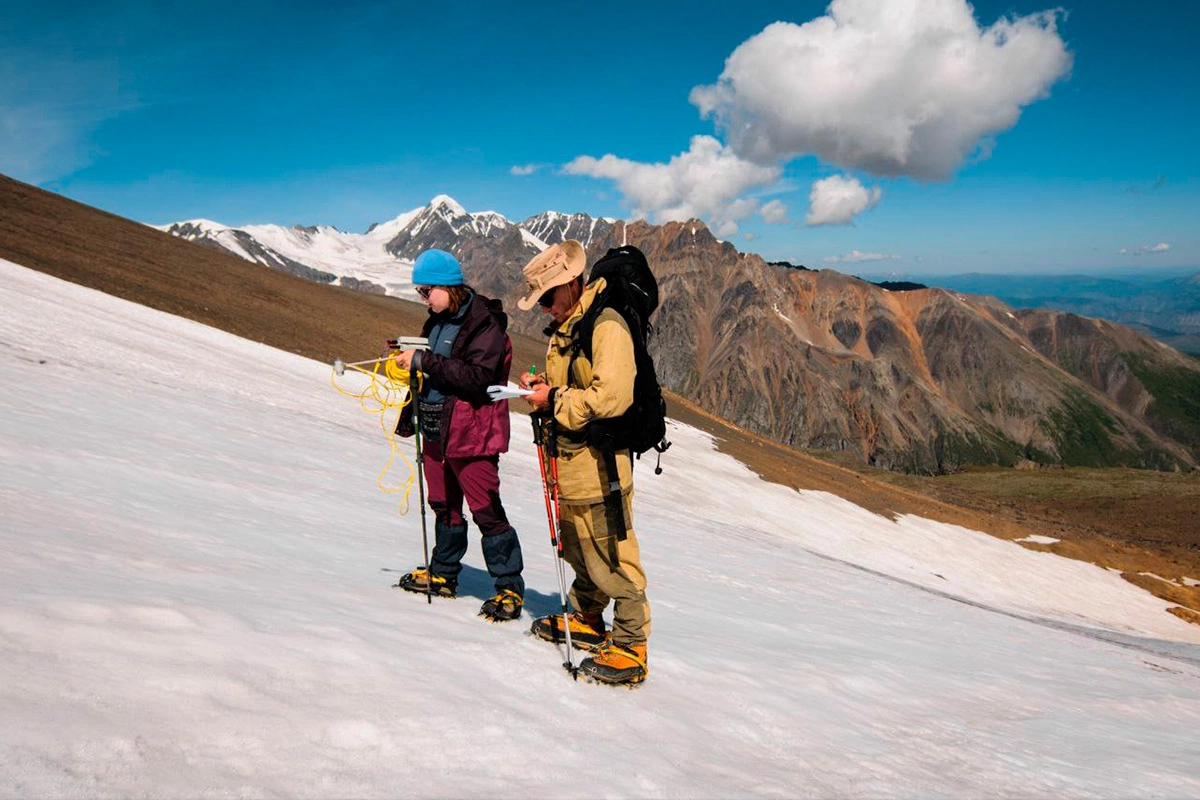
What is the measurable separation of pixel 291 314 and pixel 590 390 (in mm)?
52680

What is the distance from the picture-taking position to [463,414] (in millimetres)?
6785

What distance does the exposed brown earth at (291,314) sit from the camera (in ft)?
136

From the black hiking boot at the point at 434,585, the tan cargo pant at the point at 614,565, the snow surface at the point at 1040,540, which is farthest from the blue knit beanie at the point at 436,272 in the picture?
the snow surface at the point at 1040,540

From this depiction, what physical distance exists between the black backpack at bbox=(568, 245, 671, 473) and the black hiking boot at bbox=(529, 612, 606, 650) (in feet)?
6.26

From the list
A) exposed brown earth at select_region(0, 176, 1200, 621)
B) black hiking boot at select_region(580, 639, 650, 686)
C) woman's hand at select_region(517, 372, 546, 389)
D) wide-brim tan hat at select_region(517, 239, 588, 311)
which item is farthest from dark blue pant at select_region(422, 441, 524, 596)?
exposed brown earth at select_region(0, 176, 1200, 621)

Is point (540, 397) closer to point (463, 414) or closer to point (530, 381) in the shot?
point (530, 381)

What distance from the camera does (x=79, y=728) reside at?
336cm

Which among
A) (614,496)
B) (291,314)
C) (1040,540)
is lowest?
(1040,540)

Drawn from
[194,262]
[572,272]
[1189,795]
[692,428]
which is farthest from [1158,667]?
[194,262]

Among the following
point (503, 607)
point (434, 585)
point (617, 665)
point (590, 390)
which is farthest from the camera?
point (434, 585)

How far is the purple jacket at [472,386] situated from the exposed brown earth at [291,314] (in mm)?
38141

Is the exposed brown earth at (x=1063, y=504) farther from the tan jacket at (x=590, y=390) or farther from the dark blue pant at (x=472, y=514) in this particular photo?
the tan jacket at (x=590, y=390)

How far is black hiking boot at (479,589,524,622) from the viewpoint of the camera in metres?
7.01

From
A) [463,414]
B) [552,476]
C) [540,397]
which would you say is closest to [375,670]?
[552,476]
